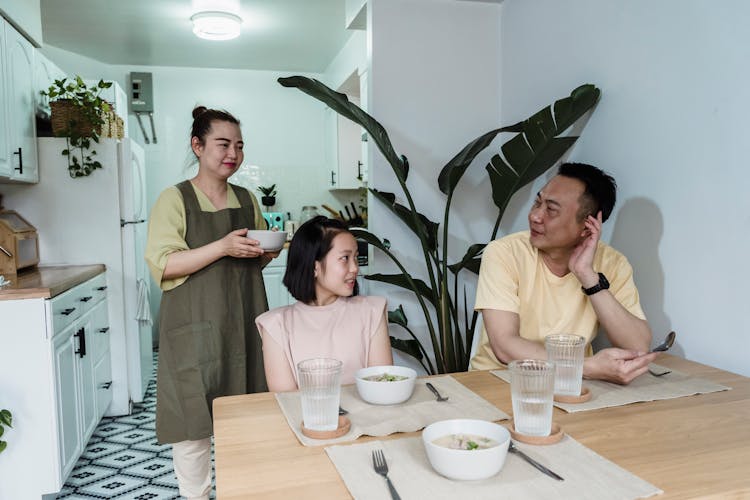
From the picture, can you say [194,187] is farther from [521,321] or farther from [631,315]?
[631,315]

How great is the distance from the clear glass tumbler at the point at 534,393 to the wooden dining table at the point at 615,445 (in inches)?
3.5

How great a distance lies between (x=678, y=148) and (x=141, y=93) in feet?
14.9

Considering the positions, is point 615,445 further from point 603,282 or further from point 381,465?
point 603,282

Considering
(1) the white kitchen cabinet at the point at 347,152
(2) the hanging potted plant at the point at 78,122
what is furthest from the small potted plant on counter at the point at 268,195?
(2) the hanging potted plant at the point at 78,122

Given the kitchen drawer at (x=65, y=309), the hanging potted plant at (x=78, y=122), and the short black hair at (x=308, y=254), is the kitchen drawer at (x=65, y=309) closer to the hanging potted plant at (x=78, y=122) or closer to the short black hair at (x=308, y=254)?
the hanging potted plant at (x=78, y=122)

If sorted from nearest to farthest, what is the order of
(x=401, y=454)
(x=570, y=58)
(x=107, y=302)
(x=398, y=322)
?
1. (x=401, y=454)
2. (x=570, y=58)
3. (x=398, y=322)
4. (x=107, y=302)

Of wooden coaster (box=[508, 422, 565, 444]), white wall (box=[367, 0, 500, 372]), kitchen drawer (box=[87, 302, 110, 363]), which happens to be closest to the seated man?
wooden coaster (box=[508, 422, 565, 444])

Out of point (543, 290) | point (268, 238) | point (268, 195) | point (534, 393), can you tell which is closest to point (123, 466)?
point (268, 238)

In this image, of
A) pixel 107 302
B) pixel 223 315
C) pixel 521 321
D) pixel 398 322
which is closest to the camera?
pixel 521 321

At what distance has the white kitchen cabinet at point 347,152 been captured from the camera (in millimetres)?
5207

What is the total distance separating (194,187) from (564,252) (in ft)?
3.89

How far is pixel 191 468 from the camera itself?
A: 78.2 inches

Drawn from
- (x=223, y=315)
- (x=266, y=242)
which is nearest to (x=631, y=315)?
(x=266, y=242)

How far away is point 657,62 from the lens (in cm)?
184
